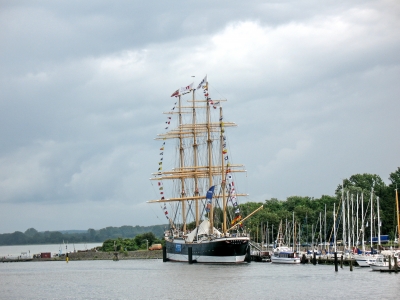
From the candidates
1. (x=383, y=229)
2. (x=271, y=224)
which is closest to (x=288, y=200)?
(x=271, y=224)

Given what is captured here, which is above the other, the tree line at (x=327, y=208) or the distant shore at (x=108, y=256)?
the tree line at (x=327, y=208)

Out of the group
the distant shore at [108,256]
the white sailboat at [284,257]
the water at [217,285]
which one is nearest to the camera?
the water at [217,285]

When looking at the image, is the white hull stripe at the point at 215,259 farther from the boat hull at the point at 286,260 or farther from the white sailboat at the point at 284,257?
the white sailboat at the point at 284,257

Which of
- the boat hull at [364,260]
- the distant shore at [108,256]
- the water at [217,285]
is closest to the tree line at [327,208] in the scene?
the distant shore at [108,256]

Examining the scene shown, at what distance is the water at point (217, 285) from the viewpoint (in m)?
70.6

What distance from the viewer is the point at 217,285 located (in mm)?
79875

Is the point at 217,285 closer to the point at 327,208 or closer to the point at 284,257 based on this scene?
the point at 284,257

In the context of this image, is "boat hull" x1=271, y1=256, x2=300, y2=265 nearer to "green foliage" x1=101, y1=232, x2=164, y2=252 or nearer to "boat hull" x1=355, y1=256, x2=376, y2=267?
"boat hull" x1=355, y1=256, x2=376, y2=267

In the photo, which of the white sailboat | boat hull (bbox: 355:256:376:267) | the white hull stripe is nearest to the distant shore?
the white hull stripe

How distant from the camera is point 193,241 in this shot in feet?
422

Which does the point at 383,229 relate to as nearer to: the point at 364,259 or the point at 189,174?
the point at 189,174

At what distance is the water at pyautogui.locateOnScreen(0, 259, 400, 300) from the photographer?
232 feet

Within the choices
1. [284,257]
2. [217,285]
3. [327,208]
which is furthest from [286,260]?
[327,208]

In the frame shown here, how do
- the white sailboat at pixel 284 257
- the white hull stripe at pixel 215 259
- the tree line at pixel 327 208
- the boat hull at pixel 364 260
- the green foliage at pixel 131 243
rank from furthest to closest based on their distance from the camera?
the green foliage at pixel 131 243
the tree line at pixel 327 208
the white sailboat at pixel 284 257
the white hull stripe at pixel 215 259
the boat hull at pixel 364 260
